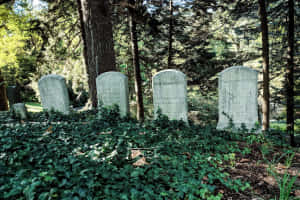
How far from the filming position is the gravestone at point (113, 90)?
18.0 feet

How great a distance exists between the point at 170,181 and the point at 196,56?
26.6ft

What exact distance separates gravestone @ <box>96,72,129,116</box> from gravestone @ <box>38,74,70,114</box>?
4.61 ft

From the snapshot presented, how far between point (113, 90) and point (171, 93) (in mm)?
1784

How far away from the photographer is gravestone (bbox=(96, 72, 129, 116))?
18.0ft

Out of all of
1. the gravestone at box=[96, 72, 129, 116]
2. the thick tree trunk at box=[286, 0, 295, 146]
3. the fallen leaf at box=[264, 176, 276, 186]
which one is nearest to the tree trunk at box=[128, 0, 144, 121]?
the gravestone at box=[96, 72, 129, 116]

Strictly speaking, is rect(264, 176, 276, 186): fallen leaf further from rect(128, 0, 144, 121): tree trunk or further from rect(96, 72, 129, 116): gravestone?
rect(128, 0, 144, 121): tree trunk

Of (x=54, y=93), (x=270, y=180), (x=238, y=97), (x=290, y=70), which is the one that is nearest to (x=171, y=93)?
(x=238, y=97)

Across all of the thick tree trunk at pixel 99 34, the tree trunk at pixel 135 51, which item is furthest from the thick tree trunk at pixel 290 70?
the thick tree trunk at pixel 99 34

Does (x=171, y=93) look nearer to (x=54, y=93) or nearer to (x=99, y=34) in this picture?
(x=99, y=34)

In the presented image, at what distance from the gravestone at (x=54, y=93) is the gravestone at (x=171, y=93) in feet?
10.5

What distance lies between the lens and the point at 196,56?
375 inches

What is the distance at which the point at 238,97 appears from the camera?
4.73 meters

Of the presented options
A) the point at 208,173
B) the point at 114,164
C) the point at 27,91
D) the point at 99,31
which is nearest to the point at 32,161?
the point at 114,164

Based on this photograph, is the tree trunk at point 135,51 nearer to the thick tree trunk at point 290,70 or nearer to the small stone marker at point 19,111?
the small stone marker at point 19,111
